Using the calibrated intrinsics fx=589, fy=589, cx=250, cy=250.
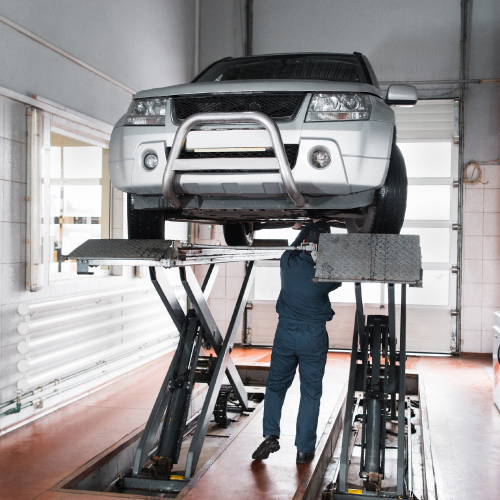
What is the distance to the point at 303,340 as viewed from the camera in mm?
3836

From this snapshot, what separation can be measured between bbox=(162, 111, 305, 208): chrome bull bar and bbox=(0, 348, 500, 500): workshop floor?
1.66m

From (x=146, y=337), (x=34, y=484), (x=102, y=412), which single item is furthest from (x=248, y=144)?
(x=146, y=337)

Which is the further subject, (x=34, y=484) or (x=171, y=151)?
(x=34, y=484)

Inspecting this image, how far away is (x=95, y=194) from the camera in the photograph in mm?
6352

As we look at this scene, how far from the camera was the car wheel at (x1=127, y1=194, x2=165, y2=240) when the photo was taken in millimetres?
3613

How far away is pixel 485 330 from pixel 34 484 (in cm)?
661

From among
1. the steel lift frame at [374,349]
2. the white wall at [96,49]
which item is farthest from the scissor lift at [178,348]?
the white wall at [96,49]

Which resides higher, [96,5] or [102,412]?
[96,5]

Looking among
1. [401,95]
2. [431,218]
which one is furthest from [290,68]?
[431,218]

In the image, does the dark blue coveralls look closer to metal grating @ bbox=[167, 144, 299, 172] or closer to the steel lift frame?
the steel lift frame

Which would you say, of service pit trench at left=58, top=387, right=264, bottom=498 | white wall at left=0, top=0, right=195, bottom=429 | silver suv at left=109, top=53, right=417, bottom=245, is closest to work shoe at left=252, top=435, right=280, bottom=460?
service pit trench at left=58, top=387, right=264, bottom=498

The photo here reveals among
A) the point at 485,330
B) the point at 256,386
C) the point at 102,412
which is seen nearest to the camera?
the point at 102,412

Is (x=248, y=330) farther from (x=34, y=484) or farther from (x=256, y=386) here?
(x=34, y=484)

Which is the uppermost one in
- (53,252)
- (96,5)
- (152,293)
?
(96,5)
